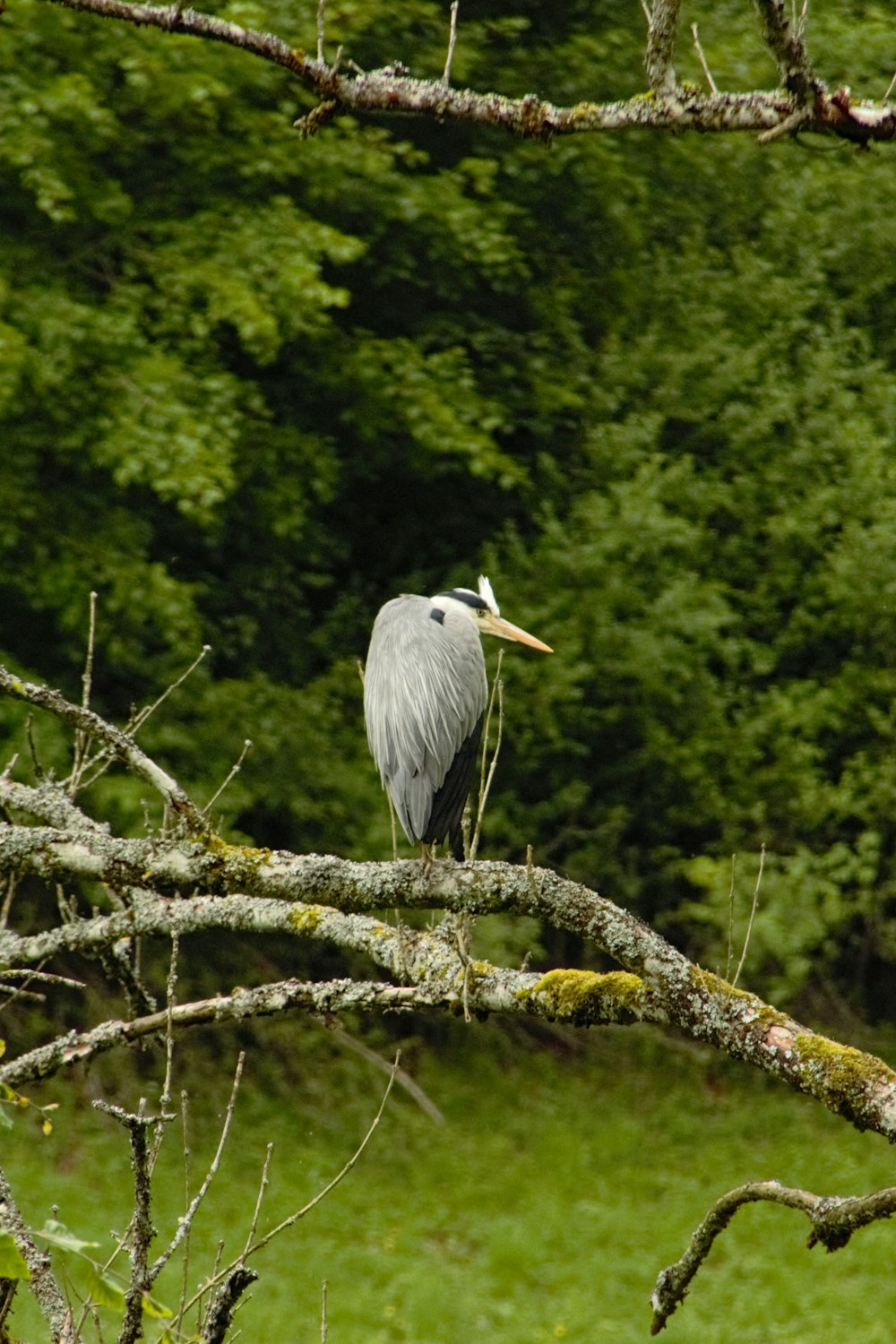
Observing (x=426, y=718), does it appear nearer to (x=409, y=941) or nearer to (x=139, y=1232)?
(x=409, y=941)

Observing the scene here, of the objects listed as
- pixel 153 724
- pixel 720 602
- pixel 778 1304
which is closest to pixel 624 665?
pixel 720 602

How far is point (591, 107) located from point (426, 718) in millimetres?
1860

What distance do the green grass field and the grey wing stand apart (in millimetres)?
4666

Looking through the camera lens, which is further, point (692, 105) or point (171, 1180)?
point (171, 1180)

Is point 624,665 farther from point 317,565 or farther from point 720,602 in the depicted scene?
point 317,565

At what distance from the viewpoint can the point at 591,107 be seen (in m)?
2.71

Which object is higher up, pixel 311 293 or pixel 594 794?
pixel 311 293

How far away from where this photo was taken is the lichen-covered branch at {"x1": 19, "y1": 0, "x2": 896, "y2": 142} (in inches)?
95.3

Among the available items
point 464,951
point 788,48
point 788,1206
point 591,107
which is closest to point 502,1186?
point 464,951

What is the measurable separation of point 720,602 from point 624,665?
0.71m

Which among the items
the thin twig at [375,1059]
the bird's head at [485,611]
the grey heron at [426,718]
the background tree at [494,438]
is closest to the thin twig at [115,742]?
the thin twig at [375,1059]

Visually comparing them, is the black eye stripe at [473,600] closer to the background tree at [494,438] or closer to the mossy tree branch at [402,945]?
the mossy tree branch at [402,945]

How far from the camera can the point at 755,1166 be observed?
9688 mm

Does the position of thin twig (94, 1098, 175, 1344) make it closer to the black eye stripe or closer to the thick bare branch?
the thick bare branch
